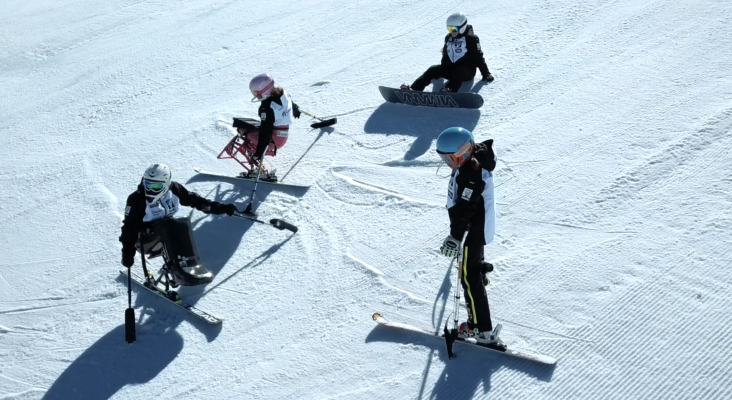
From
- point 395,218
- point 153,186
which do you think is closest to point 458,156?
point 395,218

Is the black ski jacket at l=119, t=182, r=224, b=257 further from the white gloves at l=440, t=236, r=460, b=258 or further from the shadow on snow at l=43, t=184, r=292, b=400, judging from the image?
the white gloves at l=440, t=236, r=460, b=258

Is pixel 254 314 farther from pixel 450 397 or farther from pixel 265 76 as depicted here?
pixel 265 76

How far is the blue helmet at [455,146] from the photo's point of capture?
610 centimetres

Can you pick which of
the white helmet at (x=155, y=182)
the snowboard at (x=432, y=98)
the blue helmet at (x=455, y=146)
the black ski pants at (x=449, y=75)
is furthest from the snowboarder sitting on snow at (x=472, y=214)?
the black ski pants at (x=449, y=75)

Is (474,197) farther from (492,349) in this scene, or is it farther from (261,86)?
(261,86)

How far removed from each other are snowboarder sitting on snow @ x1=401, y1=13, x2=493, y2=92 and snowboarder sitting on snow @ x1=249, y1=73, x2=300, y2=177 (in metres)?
2.04

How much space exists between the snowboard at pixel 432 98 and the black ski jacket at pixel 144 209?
3602 millimetres

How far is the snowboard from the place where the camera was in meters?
10.4

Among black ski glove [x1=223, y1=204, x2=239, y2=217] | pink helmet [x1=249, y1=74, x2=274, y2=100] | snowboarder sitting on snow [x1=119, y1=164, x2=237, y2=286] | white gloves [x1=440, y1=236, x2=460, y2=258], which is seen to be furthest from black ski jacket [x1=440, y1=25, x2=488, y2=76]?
white gloves [x1=440, y1=236, x2=460, y2=258]

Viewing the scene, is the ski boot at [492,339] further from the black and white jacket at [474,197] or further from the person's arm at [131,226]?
the person's arm at [131,226]

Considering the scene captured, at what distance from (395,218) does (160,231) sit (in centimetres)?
252

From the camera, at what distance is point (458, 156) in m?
6.15

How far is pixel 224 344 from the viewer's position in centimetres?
750

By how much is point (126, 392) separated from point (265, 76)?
4.19 metres
